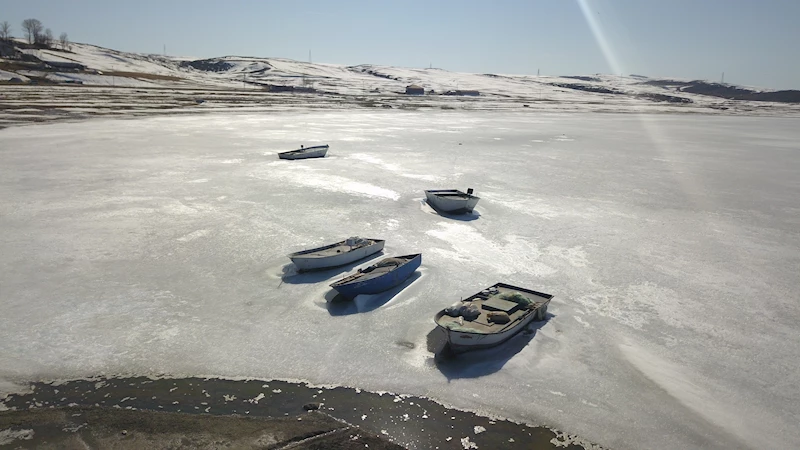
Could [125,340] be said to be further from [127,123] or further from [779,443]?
[127,123]

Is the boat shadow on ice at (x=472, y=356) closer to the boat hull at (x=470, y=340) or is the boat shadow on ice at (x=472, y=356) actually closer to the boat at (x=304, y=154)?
the boat hull at (x=470, y=340)

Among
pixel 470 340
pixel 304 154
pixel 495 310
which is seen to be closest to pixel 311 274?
pixel 495 310

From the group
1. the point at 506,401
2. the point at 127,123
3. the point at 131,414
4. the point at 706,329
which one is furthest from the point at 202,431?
the point at 127,123

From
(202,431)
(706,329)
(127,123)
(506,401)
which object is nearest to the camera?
(202,431)

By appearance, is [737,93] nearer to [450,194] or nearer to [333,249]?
[450,194]

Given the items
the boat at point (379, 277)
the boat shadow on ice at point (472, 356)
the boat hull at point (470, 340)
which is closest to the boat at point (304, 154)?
the boat at point (379, 277)

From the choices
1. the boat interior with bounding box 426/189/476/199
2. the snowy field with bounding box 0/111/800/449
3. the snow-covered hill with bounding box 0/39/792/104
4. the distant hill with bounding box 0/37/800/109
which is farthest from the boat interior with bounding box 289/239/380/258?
the snow-covered hill with bounding box 0/39/792/104

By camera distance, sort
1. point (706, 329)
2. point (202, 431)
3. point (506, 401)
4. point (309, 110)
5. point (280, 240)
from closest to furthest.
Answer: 1. point (202, 431)
2. point (506, 401)
3. point (706, 329)
4. point (280, 240)
5. point (309, 110)
